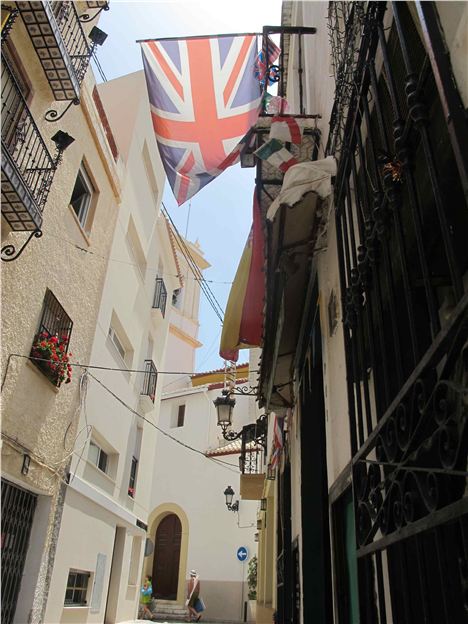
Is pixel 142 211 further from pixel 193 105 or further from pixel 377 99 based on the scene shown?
pixel 377 99

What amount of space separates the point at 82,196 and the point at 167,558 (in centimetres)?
1596

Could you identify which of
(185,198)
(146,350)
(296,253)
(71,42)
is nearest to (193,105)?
(185,198)

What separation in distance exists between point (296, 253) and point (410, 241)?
1621 millimetres

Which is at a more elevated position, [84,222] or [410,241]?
[84,222]

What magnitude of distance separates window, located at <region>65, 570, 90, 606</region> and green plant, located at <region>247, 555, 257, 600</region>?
10.2 m

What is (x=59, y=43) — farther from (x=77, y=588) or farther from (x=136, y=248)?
(x=77, y=588)

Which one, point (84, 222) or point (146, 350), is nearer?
point (84, 222)

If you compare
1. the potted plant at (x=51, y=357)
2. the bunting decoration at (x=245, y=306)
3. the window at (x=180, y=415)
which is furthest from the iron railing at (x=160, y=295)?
the bunting decoration at (x=245, y=306)

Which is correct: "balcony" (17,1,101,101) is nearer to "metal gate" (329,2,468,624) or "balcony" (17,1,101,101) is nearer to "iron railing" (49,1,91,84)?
"iron railing" (49,1,91,84)

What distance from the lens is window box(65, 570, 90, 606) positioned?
8992mm

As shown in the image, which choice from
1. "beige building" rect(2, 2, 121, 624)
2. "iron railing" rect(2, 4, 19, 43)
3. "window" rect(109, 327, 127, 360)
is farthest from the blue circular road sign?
"iron railing" rect(2, 4, 19, 43)

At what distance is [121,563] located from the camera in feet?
39.5

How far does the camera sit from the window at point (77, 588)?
354 inches

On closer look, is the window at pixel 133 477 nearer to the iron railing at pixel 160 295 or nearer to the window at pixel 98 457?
the window at pixel 98 457
